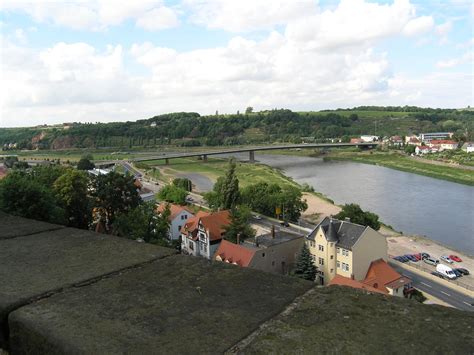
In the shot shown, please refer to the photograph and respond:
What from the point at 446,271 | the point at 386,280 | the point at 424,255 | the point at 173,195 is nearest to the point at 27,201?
the point at 386,280

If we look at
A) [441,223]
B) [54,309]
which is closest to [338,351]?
[54,309]

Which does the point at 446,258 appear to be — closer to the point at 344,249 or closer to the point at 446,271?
the point at 446,271

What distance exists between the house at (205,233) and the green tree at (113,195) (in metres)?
6.61

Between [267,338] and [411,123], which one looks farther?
[411,123]

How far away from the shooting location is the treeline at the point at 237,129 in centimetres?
14150

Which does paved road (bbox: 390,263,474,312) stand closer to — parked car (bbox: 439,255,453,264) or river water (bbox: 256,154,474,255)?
parked car (bbox: 439,255,453,264)

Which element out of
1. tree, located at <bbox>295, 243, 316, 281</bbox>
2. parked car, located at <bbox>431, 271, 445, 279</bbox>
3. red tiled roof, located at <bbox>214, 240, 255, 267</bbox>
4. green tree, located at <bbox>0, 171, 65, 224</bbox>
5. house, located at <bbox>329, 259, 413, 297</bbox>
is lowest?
parked car, located at <bbox>431, 271, 445, 279</bbox>

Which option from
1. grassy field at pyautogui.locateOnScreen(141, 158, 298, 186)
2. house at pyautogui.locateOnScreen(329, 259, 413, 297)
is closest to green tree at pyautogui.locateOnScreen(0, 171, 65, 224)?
house at pyautogui.locateOnScreen(329, 259, 413, 297)

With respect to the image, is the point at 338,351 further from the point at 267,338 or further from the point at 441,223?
the point at 441,223

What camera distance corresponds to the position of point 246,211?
32469mm

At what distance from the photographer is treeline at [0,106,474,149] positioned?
464 ft

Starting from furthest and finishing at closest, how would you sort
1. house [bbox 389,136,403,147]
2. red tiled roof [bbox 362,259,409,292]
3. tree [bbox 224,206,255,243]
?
house [bbox 389,136,403,147]
tree [bbox 224,206,255,243]
red tiled roof [bbox 362,259,409,292]

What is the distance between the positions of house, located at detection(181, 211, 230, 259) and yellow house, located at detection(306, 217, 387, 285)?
6.44 m

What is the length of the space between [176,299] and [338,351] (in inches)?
34.1
